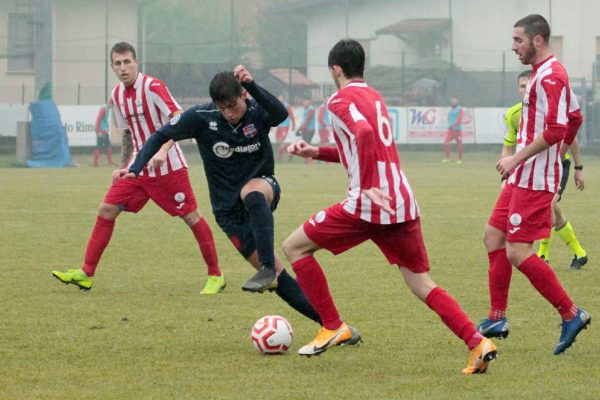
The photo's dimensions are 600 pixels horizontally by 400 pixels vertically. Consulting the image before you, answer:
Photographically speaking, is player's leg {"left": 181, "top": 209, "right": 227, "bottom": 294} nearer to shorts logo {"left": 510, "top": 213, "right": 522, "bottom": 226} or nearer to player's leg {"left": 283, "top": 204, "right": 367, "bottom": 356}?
player's leg {"left": 283, "top": 204, "right": 367, "bottom": 356}

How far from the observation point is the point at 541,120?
6.22 meters

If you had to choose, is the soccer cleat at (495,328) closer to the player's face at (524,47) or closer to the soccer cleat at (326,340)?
the soccer cleat at (326,340)

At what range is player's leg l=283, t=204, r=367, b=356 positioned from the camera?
5.77 m

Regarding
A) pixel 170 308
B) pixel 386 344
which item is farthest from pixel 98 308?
pixel 386 344

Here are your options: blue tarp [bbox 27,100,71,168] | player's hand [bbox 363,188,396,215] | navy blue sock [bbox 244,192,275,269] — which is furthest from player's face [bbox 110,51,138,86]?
blue tarp [bbox 27,100,71,168]

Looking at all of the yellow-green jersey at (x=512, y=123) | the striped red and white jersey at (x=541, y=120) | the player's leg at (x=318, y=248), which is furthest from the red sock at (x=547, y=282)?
Answer: the yellow-green jersey at (x=512, y=123)

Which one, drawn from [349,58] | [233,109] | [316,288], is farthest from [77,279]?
[349,58]

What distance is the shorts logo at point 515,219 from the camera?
625 cm

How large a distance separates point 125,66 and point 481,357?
A: 14.1 ft

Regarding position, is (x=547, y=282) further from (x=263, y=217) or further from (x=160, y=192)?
(x=160, y=192)

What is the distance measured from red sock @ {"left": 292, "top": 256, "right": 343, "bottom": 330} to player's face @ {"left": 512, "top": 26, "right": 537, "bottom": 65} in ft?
5.01

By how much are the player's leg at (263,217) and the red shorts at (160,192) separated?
1894mm

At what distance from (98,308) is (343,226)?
264 centimetres

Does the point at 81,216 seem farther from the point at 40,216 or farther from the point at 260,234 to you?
the point at 260,234
